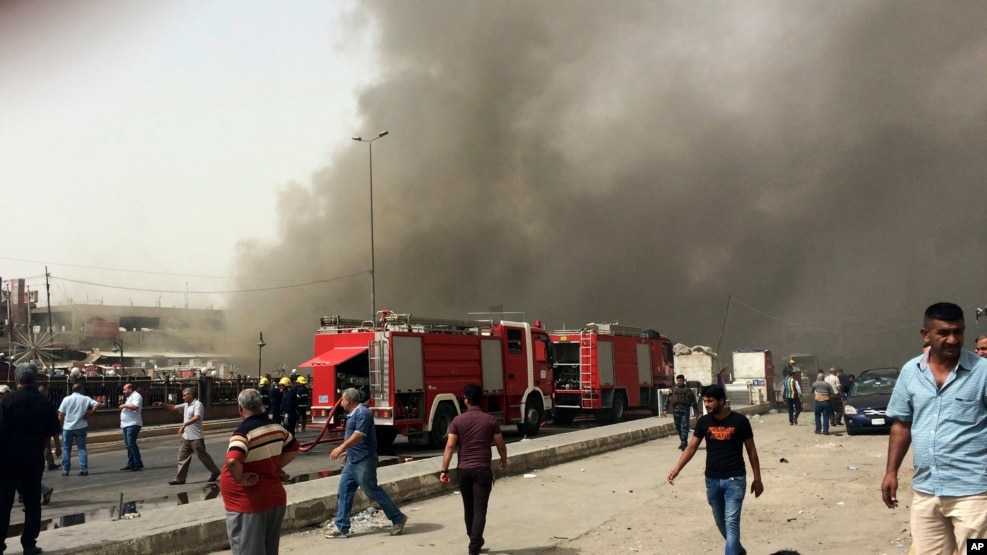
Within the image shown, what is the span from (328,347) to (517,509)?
24.0 feet

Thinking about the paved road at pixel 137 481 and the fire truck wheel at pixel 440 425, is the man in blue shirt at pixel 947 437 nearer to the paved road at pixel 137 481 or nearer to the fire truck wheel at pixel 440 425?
the paved road at pixel 137 481

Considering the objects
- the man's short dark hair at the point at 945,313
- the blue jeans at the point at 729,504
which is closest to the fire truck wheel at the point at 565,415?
the blue jeans at the point at 729,504

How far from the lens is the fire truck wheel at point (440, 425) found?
1449 centimetres

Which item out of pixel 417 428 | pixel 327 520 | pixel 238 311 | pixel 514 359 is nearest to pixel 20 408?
pixel 327 520

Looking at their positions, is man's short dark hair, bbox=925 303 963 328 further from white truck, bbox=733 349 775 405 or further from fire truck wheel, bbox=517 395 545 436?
white truck, bbox=733 349 775 405

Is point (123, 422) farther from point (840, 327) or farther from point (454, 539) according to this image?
point (840, 327)

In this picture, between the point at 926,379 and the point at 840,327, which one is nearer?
the point at 926,379

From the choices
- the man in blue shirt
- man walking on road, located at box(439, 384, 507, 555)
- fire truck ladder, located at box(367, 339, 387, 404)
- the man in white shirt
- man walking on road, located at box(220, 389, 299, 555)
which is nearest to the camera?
the man in blue shirt

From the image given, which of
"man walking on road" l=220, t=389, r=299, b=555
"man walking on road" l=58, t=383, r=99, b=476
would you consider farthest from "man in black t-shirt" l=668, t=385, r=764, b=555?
"man walking on road" l=58, t=383, r=99, b=476

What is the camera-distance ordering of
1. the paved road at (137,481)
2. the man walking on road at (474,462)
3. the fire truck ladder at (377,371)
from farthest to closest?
the fire truck ladder at (377,371) < the paved road at (137,481) < the man walking on road at (474,462)

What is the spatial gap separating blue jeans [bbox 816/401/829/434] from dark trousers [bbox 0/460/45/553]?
1391cm

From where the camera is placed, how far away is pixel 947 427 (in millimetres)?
3428

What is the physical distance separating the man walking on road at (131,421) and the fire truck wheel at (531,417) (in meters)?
7.73

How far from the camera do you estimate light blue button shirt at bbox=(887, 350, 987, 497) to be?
335 cm
